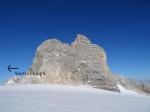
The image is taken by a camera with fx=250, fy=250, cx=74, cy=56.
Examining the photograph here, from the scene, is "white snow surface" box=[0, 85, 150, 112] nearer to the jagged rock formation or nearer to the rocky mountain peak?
the jagged rock formation

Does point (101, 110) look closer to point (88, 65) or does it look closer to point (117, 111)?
point (117, 111)

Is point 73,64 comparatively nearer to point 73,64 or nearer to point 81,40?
point 73,64

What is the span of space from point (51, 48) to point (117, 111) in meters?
21.4

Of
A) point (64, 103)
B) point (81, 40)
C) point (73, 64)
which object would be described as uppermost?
point (81, 40)

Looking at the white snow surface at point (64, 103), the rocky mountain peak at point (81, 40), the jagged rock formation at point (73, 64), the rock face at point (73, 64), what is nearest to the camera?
the white snow surface at point (64, 103)

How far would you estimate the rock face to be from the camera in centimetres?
2605

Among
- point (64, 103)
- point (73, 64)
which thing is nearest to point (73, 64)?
point (73, 64)

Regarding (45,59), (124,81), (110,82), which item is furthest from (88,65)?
(124,81)

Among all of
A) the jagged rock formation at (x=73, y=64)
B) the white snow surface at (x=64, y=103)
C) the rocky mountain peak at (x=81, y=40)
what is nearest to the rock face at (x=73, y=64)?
the jagged rock formation at (x=73, y=64)

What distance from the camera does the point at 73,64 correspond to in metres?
28.0

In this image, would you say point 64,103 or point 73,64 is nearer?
point 64,103

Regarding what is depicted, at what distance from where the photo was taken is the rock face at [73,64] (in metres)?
26.0

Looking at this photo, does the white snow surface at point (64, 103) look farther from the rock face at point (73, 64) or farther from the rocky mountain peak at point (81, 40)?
the rocky mountain peak at point (81, 40)

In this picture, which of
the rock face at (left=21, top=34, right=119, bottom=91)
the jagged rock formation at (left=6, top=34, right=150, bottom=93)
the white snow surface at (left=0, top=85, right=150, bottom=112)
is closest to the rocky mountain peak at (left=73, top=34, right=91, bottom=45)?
the jagged rock formation at (left=6, top=34, right=150, bottom=93)
